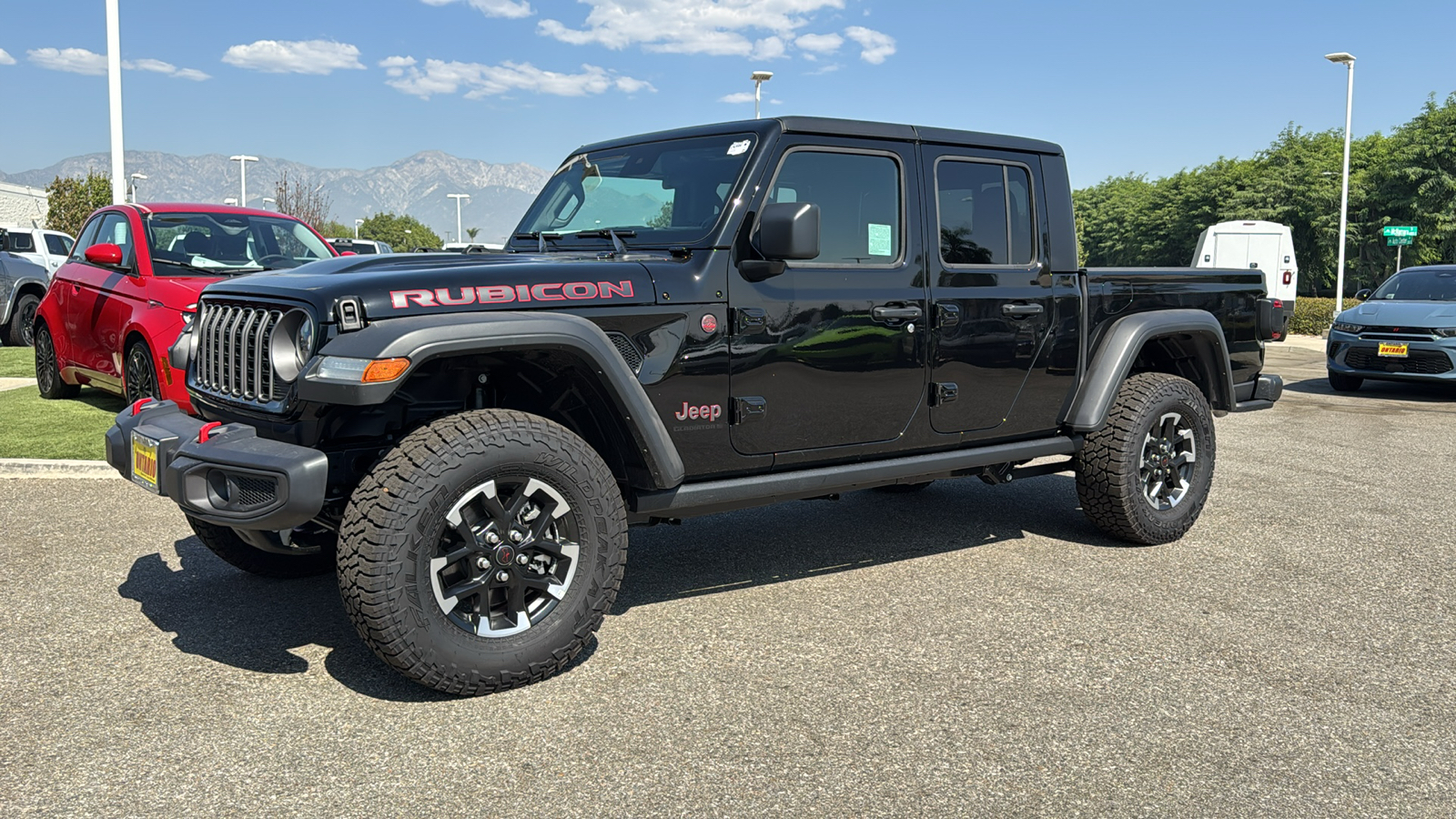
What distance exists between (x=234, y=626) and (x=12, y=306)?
13.7 metres

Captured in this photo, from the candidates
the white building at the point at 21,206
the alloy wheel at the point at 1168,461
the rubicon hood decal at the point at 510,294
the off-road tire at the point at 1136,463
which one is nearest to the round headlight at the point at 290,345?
the rubicon hood decal at the point at 510,294

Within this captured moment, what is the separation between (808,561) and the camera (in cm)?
552

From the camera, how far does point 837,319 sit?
452 centimetres

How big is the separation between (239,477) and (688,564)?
Result: 2398 millimetres

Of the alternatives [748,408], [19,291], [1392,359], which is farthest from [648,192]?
[19,291]

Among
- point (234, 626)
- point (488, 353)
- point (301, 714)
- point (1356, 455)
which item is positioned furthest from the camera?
point (1356, 455)

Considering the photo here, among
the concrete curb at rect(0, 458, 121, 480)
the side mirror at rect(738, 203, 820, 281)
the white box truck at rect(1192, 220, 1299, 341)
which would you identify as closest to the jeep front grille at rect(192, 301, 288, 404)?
the side mirror at rect(738, 203, 820, 281)

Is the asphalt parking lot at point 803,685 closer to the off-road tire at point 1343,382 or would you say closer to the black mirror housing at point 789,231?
the black mirror housing at point 789,231

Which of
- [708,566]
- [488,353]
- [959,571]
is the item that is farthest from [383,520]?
[959,571]

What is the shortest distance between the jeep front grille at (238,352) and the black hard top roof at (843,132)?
1.84 metres

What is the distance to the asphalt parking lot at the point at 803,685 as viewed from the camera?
310cm

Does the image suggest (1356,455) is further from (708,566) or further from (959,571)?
(708,566)

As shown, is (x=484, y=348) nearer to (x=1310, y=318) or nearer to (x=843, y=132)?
(x=843, y=132)

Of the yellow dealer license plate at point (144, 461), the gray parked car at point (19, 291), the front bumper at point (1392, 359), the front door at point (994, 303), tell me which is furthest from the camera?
the gray parked car at point (19, 291)
